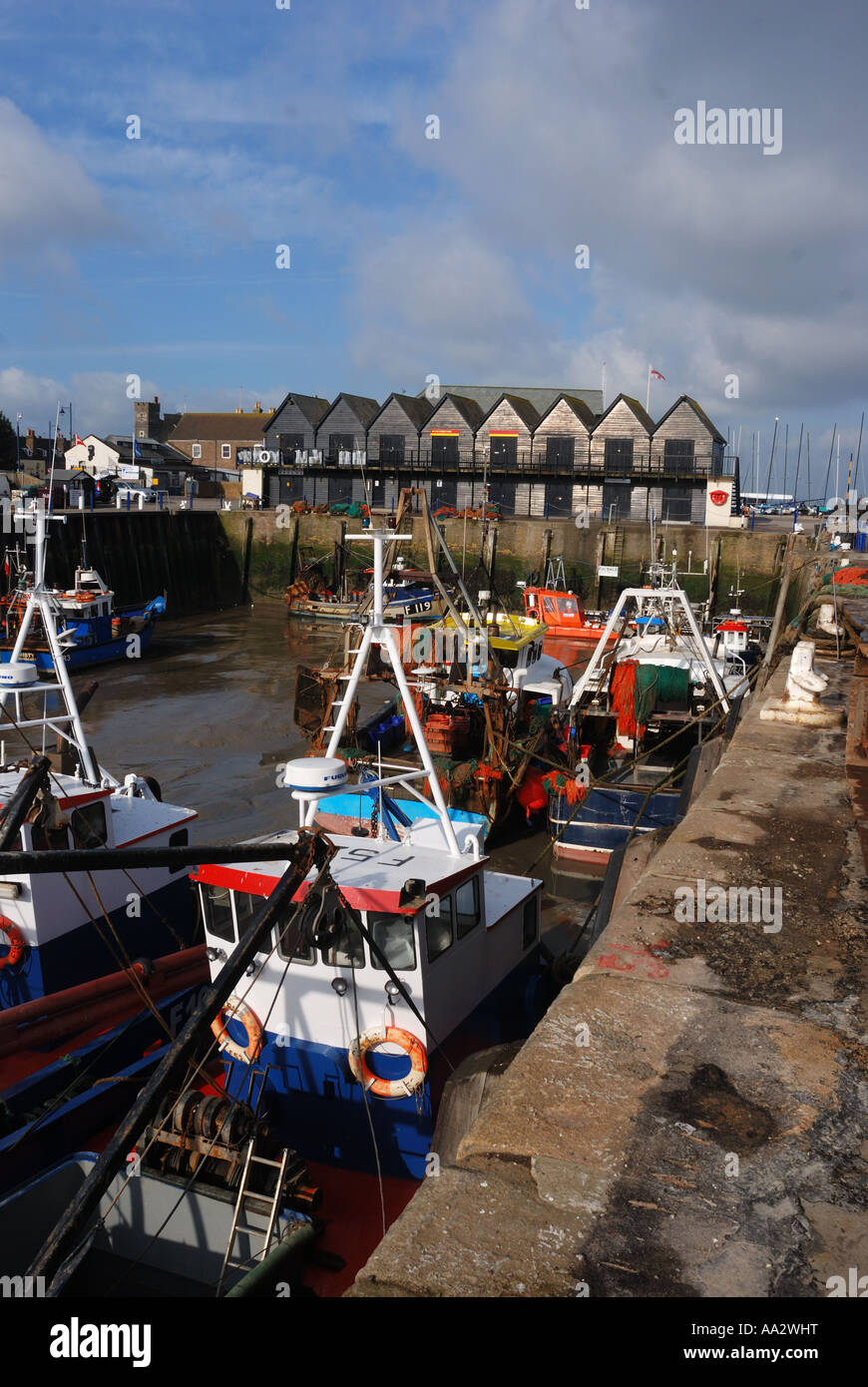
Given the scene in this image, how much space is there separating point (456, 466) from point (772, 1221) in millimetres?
58430

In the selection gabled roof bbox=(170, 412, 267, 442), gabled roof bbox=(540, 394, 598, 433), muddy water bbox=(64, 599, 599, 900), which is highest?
gabled roof bbox=(170, 412, 267, 442)

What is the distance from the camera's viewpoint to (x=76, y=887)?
9758 mm

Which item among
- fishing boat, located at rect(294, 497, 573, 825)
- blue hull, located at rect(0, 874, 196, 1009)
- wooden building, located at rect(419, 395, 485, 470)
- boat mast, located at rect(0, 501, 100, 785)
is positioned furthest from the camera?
wooden building, located at rect(419, 395, 485, 470)

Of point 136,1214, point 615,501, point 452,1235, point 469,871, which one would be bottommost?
point 136,1214

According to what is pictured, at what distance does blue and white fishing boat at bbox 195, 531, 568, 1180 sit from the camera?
7703 mm

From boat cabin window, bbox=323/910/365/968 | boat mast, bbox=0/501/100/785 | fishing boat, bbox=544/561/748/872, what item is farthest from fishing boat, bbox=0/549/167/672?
boat cabin window, bbox=323/910/365/968

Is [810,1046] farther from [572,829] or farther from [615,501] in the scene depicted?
[615,501]

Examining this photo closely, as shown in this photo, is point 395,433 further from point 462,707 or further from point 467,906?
point 467,906

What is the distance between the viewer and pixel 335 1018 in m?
7.94

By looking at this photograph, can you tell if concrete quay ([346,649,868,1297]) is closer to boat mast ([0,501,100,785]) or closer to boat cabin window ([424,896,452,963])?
boat cabin window ([424,896,452,963])

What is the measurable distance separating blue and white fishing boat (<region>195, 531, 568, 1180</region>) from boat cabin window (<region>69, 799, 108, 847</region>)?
2.15 metres

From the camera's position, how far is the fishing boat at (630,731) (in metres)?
15.7

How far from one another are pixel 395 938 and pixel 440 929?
1.79 ft
